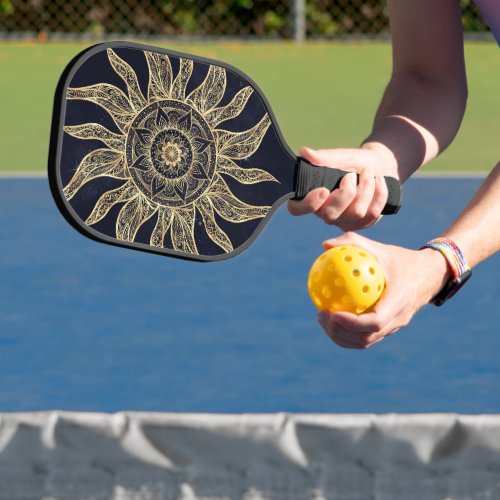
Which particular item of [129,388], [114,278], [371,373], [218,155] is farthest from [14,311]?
[218,155]

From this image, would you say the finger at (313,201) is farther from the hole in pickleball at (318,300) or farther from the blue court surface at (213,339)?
the blue court surface at (213,339)

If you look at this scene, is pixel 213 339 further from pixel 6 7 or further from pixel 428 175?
pixel 6 7

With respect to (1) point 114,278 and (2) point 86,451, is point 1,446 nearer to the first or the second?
(2) point 86,451

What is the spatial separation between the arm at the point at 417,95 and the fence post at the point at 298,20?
10.2m

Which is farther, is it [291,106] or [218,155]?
[291,106]

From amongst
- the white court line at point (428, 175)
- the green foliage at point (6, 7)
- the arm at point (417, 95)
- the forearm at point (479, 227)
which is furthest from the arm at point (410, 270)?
the green foliage at point (6, 7)

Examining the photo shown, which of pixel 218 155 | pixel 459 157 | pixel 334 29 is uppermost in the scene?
pixel 218 155

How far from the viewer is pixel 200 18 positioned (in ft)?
42.6

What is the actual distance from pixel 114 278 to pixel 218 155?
9.74ft

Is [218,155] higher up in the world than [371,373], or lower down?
higher up

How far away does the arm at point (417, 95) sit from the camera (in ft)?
8.16

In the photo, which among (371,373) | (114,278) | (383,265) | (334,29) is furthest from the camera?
(334,29)

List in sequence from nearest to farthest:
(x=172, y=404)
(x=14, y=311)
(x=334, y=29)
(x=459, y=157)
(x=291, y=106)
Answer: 1. (x=172, y=404)
2. (x=14, y=311)
3. (x=459, y=157)
4. (x=291, y=106)
5. (x=334, y=29)

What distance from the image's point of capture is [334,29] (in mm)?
13133
